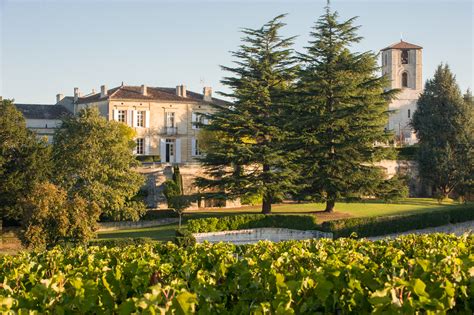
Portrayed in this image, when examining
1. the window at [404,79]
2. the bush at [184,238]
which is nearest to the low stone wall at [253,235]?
the bush at [184,238]

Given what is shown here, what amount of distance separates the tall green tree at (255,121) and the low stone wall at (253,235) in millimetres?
3543

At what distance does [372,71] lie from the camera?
135ft

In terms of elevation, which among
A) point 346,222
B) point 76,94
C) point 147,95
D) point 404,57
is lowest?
point 346,222

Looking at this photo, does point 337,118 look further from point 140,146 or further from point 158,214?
point 140,146

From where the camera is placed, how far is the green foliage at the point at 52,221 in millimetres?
30503

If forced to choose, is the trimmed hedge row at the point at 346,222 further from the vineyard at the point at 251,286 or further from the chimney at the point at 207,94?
the chimney at the point at 207,94

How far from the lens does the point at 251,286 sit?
10398 millimetres

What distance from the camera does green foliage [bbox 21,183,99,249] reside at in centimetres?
3050

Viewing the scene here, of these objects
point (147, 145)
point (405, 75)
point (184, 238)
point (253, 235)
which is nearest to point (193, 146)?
point (147, 145)

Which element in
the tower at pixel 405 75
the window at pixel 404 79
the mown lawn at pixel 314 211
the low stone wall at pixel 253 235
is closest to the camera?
the low stone wall at pixel 253 235

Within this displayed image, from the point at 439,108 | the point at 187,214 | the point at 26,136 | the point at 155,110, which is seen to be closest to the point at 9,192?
the point at 26,136

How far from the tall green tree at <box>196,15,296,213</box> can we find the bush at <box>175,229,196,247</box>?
716cm

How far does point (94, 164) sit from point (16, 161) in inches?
181

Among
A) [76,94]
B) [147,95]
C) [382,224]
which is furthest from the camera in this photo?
[76,94]
